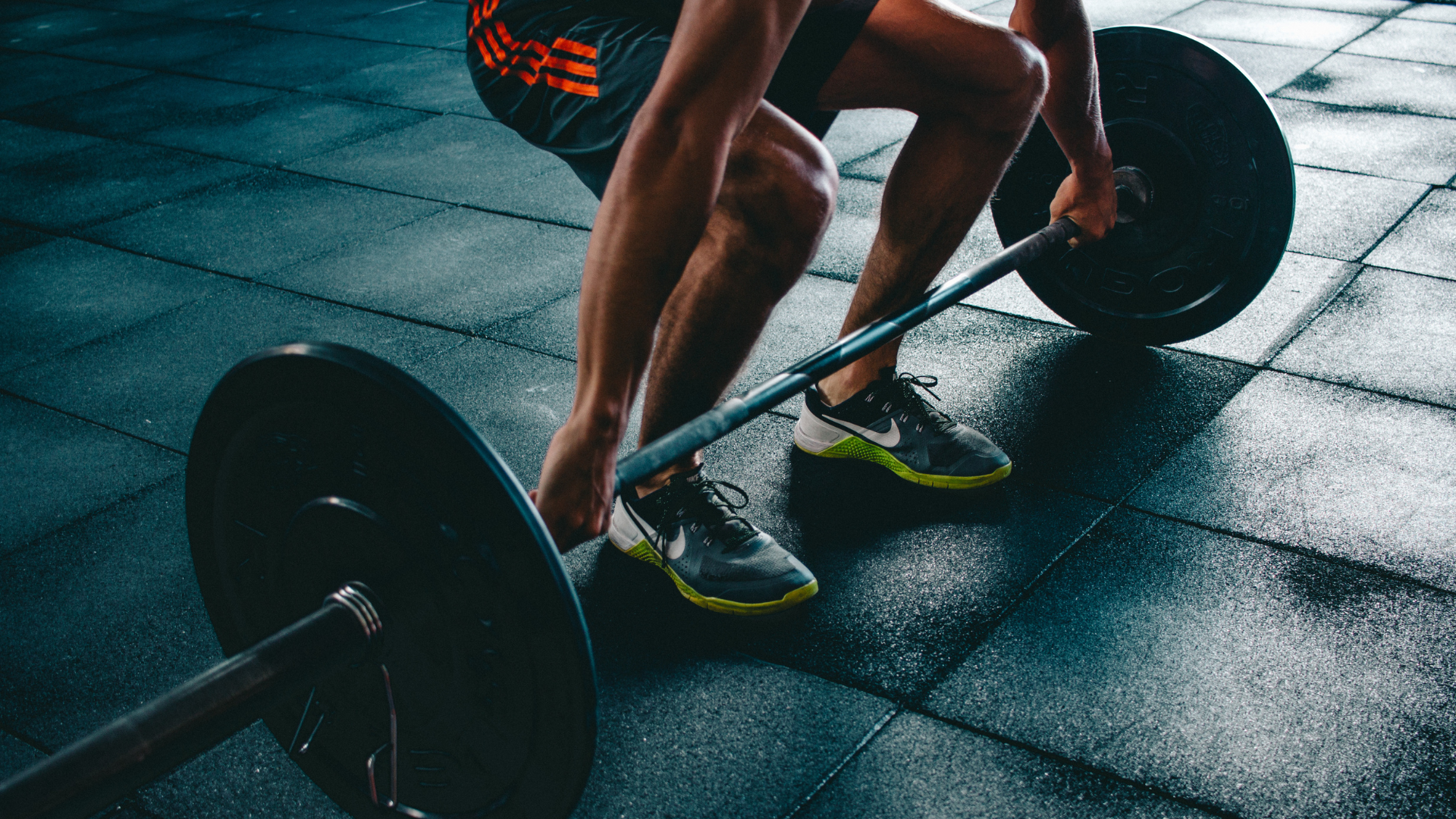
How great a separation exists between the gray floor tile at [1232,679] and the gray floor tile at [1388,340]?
781mm

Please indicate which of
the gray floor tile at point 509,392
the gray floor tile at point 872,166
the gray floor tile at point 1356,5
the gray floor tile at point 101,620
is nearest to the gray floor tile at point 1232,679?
the gray floor tile at point 509,392

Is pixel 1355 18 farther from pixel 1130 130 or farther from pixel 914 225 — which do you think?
pixel 914 225

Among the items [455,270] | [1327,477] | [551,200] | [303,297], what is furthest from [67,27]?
[1327,477]

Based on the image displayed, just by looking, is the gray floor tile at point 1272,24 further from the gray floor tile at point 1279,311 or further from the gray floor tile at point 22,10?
the gray floor tile at point 22,10

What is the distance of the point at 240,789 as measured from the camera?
5.16ft

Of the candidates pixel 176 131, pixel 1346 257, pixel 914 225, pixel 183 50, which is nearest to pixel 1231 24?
pixel 1346 257

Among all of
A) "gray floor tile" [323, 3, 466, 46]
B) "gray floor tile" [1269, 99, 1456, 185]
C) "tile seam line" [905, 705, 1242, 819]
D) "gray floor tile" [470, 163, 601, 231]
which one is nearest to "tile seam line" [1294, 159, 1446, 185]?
"gray floor tile" [1269, 99, 1456, 185]

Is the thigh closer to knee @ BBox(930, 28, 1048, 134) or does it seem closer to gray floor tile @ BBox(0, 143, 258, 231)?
knee @ BBox(930, 28, 1048, 134)

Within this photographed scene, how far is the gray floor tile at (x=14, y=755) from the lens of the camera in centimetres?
165

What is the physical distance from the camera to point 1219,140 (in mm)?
2350

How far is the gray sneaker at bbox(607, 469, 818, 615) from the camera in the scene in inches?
72.2

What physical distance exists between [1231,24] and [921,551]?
15.1 ft

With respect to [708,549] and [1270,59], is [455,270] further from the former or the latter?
[1270,59]

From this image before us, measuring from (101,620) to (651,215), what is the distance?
54.5 inches
